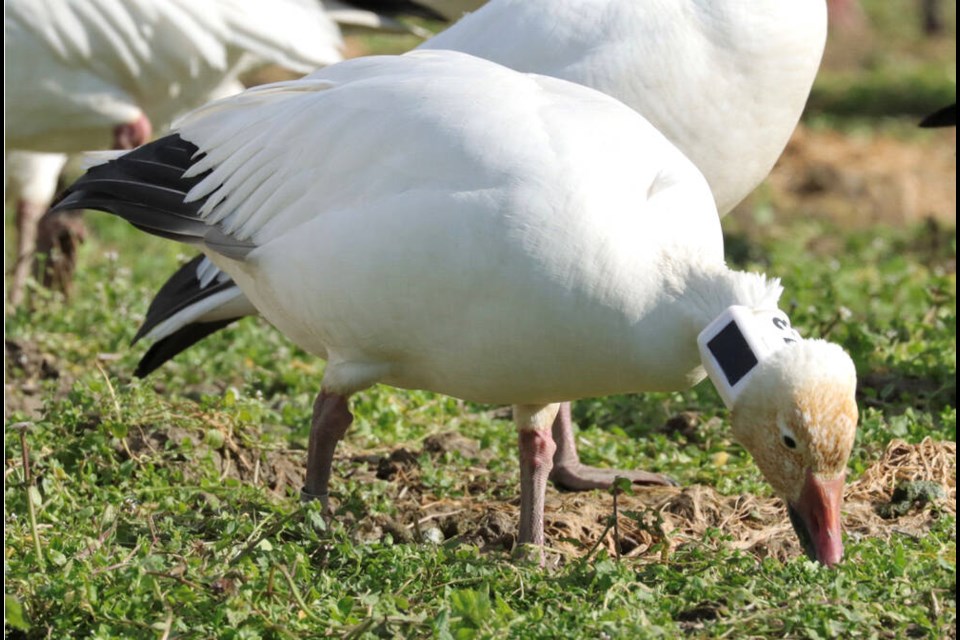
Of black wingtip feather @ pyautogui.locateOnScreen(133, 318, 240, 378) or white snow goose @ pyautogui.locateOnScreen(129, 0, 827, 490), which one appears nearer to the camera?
white snow goose @ pyautogui.locateOnScreen(129, 0, 827, 490)

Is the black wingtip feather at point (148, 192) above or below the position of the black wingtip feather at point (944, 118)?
below

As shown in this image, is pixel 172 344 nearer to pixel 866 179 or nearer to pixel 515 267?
pixel 515 267

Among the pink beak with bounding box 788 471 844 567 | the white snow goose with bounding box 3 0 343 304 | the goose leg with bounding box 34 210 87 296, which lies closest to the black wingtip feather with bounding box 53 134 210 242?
the pink beak with bounding box 788 471 844 567

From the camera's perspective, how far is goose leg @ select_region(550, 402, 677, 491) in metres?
5.39

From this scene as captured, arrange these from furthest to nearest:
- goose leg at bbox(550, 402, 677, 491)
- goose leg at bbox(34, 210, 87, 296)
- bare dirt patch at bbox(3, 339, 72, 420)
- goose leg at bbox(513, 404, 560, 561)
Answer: goose leg at bbox(34, 210, 87, 296), bare dirt patch at bbox(3, 339, 72, 420), goose leg at bbox(550, 402, 677, 491), goose leg at bbox(513, 404, 560, 561)

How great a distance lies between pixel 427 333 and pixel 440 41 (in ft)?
5.99

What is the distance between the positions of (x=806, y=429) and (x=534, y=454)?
1.07 metres

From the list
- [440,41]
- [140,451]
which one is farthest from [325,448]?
[440,41]

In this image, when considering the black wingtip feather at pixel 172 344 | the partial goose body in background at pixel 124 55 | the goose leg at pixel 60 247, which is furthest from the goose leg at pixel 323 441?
A: the partial goose body in background at pixel 124 55

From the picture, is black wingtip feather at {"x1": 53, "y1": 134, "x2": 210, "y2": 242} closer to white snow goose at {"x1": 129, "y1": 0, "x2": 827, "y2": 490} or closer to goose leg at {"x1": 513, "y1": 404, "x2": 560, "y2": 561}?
white snow goose at {"x1": 129, "y1": 0, "x2": 827, "y2": 490}

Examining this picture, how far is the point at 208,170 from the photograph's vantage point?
15.9 feet

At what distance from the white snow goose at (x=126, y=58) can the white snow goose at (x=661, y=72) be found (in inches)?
86.4

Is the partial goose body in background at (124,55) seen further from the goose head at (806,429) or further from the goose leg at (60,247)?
the goose head at (806,429)

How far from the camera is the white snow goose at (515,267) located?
3.91 metres
